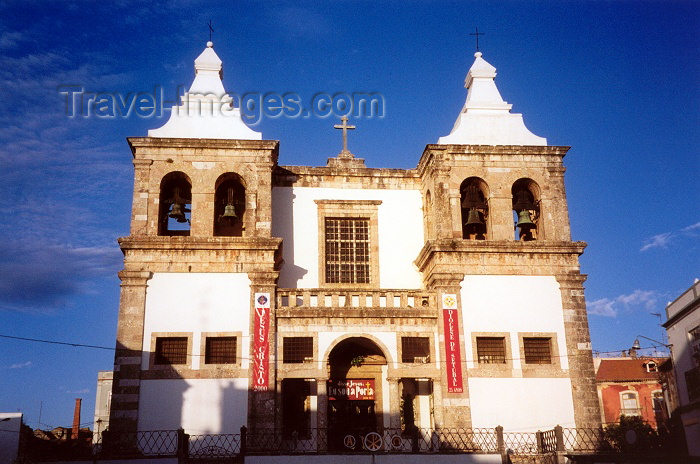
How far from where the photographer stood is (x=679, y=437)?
35406 millimetres

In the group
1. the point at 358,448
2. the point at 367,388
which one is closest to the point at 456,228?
the point at 367,388

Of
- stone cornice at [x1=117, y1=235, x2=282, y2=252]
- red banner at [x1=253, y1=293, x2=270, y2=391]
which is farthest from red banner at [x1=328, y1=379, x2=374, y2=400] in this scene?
stone cornice at [x1=117, y1=235, x2=282, y2=252]

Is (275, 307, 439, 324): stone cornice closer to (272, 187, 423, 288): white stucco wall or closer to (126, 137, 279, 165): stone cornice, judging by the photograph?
(272, 187, 423, 288): white stucco wall

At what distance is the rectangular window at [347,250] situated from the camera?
87.7 feet

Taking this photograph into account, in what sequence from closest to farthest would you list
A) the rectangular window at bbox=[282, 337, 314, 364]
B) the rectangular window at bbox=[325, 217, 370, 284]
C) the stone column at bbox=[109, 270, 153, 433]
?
the stone column at bbox=[109, 270, 153, 433] → the rectangular window at bbox=[282, 337, 314, 364] → the rectangular window at bbox=[325, 217, 370, 284]

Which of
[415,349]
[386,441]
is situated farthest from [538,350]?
[386,441]

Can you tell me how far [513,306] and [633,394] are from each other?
2977cm

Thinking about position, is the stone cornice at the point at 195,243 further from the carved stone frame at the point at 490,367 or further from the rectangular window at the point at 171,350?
the carved stone frame at the point at 490,367

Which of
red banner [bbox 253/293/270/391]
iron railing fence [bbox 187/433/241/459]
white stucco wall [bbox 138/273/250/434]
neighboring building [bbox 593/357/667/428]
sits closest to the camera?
iron railing fence [bbox 187/433/241/459]

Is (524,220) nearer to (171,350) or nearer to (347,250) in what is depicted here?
(347,250)

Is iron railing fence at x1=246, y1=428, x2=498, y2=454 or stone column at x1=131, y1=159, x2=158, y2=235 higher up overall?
stone column at x1=131, y1=159, x2=158, y2=235

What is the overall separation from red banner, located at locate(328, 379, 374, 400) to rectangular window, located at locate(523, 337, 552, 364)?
214 inches

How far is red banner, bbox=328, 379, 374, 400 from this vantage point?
24.7 meters

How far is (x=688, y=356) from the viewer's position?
108 feet
